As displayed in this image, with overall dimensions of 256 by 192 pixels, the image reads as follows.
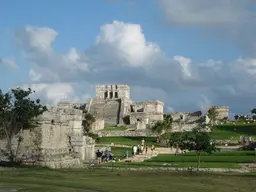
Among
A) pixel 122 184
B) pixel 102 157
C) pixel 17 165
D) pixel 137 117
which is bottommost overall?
pixel 122 184

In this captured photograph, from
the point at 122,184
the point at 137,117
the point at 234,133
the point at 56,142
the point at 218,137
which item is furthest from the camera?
the point at 137,117

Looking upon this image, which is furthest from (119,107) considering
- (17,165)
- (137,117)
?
(17,165)

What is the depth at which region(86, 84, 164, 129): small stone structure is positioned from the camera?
127250 mm

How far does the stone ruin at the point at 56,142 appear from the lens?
119 ft

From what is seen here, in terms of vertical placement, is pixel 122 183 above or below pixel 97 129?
below

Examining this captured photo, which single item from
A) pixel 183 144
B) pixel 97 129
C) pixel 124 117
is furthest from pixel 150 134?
pixel 183 144

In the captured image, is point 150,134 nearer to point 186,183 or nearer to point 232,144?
point 232,144

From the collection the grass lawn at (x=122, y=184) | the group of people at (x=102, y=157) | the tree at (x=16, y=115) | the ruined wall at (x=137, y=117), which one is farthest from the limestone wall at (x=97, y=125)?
the grass lawn at (x=122, y=184)

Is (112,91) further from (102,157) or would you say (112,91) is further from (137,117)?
(102,157)

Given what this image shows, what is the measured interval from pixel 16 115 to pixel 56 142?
4213 millimetres

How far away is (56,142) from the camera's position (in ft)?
130

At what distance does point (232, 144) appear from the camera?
7225 centimetres

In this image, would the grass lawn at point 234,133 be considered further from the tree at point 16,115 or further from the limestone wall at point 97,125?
the tree at point 16,115

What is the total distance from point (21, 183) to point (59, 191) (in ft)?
11.8
